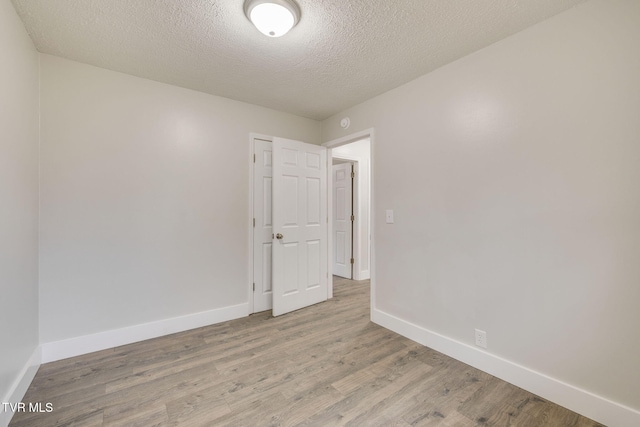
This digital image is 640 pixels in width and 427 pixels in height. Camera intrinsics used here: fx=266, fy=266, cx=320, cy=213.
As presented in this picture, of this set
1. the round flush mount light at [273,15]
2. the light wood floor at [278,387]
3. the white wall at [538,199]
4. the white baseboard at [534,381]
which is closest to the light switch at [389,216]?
the white wall at [538,199]

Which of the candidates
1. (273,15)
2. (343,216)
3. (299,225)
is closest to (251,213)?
(299,225)

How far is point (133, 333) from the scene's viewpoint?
243cm

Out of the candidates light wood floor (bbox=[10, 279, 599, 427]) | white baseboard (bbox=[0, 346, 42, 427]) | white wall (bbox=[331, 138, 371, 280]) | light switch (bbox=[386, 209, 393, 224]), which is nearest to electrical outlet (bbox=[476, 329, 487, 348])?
light wood floor (bbox=[10, 279, 599, 427])

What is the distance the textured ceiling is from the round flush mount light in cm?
6

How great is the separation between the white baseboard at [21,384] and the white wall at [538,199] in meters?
2.78

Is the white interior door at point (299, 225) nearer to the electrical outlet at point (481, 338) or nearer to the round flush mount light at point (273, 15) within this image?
the round flush mount light at point (273, 15)

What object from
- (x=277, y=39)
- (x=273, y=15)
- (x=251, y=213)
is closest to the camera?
(x=273, y=15)

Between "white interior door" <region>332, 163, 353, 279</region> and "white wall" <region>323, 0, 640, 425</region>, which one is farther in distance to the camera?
"white interior door" <region>332, 163, 353, 279</region>

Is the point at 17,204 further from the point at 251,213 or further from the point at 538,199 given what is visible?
the point at 538,199

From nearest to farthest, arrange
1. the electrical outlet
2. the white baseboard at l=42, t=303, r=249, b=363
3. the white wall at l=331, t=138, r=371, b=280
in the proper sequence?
the electrical outlet → the white baseboard at l=42, t=303, r=249, b=363 → the white wall at l=331, t=138, r=371, b=280

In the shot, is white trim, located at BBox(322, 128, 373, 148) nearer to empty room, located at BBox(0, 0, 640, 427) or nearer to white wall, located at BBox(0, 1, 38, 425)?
empty room, located at BBox(0, 0, 640, 427)

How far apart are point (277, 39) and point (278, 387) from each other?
2.44m

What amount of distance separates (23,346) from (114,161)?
58.1 inches

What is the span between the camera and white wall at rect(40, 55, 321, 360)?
84.8 inches
